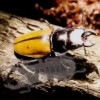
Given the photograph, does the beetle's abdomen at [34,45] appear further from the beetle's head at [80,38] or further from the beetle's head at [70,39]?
the beetle's head at [80,38]

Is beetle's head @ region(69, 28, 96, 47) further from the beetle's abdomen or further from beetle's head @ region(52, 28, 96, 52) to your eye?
the beetle's abdomen

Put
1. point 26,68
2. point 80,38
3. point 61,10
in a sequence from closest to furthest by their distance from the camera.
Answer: point 80,38
point 26,68
point 61,10

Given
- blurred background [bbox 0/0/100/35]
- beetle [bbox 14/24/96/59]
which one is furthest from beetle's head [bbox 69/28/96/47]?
blurred background [bbox 0/0/100/35]

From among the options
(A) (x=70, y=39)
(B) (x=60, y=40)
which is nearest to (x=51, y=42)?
(B) (x=60, y=40)

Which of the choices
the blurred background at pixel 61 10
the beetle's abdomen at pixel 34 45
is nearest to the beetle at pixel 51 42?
the beetle's abdomen at pixel 34 45

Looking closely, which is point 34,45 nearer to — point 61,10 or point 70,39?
point 70,39

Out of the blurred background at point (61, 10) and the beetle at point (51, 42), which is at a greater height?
the blurred background at point (61, 10)
